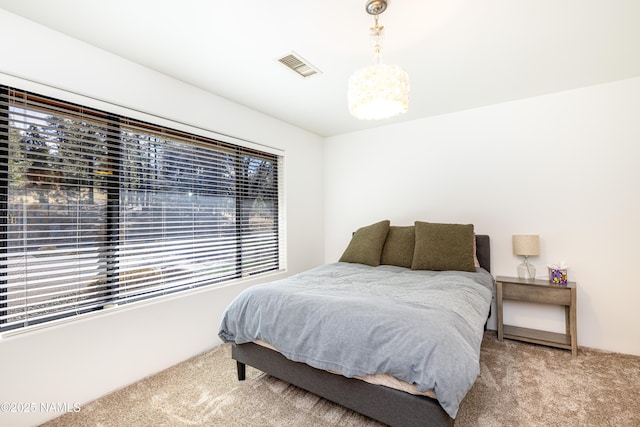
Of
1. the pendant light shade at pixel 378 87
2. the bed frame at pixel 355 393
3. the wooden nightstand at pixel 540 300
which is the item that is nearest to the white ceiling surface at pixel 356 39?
the pendant light shade at pixel 378 87

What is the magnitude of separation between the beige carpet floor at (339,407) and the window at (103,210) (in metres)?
0.68

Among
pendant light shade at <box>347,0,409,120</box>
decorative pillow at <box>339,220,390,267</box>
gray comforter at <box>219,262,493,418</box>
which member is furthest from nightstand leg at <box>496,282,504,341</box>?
pendant light shade at <box>347,0,409,120</box>

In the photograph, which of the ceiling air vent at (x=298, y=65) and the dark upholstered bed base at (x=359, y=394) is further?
the ceiling air vent at (x=298, y=65)

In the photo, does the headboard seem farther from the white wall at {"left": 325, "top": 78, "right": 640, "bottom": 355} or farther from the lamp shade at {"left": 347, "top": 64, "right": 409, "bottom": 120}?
the lamp shade at {"left": 347, "top": 64, "right": 409, "bottom": 120}

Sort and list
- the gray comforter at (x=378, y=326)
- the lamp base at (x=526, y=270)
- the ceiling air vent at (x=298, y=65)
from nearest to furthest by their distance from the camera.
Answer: the gray comforter at (x=378, y=326) < the ceiling air vent at (x=298, y=65) < the lamp base at (x=526, y=270)

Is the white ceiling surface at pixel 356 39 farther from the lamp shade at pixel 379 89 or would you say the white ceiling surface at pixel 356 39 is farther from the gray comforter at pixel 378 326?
the gray comforter at pixel 378 326

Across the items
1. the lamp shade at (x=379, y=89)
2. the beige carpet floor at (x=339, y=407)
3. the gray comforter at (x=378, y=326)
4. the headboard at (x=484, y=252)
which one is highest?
the lamp shade at (x=379, y=89)

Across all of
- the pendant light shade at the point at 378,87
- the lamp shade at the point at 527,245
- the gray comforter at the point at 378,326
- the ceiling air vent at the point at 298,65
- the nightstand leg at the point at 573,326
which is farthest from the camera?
the lamp shade at the point at 527,245

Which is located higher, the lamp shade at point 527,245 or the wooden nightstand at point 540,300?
the lamp shade at point 527,245

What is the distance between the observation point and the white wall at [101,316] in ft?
5.43

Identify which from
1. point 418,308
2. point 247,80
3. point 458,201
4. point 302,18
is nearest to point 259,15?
point 302,18

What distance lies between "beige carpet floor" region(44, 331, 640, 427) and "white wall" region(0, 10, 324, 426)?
170 millimetres

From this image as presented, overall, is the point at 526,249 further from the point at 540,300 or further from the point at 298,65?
the point at 298,65

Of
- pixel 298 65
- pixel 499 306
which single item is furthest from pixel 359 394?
pixel 298 65
